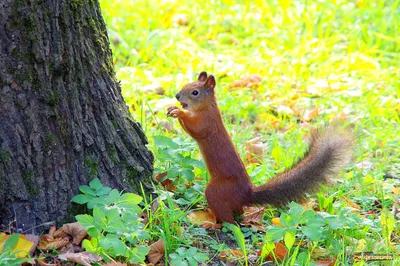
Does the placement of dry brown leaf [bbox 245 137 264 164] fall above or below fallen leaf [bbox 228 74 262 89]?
below

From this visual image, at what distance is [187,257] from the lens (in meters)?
2.51

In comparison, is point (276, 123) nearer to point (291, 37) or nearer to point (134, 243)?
point (291, 37)

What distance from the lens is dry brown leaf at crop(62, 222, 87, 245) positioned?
2590mm

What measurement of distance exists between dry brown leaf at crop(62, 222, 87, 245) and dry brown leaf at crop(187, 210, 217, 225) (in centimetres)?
54

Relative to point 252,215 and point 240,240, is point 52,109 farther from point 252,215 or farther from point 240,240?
point 252,215

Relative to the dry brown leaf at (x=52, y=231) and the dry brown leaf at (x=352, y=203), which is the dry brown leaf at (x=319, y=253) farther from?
the dry brown leaf at (x=52, y=231)

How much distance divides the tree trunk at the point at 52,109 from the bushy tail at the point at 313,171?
0.67 metres

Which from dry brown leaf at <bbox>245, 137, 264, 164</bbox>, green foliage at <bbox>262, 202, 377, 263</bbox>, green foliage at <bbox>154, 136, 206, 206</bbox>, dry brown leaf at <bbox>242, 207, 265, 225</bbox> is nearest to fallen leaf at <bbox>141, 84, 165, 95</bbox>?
dry brown leaf at <bbox>245, 137, 264, 164</bbox>

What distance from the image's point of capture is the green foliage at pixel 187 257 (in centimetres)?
249

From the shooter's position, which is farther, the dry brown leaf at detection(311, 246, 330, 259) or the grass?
the grass

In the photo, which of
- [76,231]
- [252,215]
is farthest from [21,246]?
[252,215]

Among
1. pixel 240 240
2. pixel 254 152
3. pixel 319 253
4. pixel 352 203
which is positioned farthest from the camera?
pixel 254 152

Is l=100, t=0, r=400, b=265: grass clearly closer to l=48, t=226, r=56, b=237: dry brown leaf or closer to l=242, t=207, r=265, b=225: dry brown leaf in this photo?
l=242, t=207, r=265, b=225: dry brown leaf

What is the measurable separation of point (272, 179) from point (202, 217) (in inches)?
14.2
